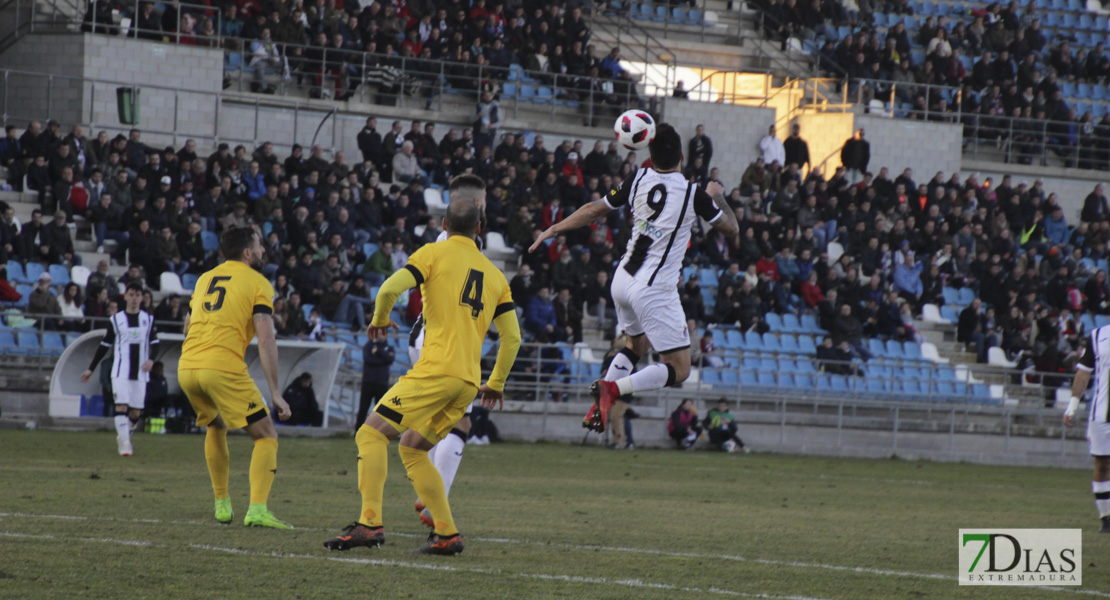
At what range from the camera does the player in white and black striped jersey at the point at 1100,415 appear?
1240 centimetres

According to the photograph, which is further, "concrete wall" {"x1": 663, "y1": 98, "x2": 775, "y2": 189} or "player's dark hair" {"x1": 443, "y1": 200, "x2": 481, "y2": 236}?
"concrete wall" {"x1": 663, "y1": 98, "x2": 775, "y2": 189}

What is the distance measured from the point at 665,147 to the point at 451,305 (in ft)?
6.76

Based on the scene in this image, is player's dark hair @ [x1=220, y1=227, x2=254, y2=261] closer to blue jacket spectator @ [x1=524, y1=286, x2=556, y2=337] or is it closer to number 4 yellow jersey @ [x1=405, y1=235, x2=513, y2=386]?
number 4 yellow jersey @ [x1=405, y1=235, x2=513, y2=386]

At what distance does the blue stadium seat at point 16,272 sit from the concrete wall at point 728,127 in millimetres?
15856

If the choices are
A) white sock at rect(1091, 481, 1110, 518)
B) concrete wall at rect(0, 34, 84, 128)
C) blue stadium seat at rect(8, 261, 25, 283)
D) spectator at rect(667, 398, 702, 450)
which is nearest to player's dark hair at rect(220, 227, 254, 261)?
white sock at rect(1091, 481, 1110, 518)

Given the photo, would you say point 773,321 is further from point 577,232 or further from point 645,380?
point 645,380

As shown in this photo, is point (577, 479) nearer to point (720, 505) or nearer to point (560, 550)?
point (720, 505)

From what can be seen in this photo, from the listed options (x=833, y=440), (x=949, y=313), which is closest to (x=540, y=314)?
(x=833, y=440)

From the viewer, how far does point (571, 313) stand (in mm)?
24078

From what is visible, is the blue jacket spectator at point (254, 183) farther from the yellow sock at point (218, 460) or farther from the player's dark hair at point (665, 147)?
the player's dark hair at point (665, 147)

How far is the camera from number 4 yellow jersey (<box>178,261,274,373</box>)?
9266mm

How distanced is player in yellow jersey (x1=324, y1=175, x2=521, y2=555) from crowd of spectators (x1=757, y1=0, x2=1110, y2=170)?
91.6 ft

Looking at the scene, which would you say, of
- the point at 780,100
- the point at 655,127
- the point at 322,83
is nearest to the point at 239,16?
the point at 322,83

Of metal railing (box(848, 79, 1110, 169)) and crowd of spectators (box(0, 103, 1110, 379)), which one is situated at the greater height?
metal railing (box(848, 79, 1110, 169))
